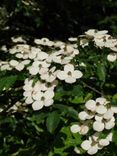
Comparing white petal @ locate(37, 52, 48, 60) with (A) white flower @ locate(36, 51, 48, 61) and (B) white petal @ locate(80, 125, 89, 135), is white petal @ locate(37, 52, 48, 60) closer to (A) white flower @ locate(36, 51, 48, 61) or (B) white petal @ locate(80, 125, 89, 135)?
(A) white flower @ locate(36, 51, 48, 61)

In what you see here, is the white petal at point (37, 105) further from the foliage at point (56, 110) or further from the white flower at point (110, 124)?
the white flower at point (110, 124)

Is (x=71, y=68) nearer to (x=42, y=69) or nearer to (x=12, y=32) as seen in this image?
(x=42, y=69)

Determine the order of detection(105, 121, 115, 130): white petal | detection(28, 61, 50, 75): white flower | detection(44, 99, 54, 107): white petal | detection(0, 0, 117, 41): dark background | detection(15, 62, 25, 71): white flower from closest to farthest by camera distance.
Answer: detection(105, 121, 115, 130): white petal < detection(44, 99, 54, 107): white petal < detection(28, 61, 50, 75): white flower < detection(15, 62, 25, 71): white flower < detection(0, 0, 117, 41): dark background

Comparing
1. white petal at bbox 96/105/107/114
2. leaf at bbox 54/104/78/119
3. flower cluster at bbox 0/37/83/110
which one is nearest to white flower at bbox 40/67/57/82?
flower cluster at bbox 0/37/83/110

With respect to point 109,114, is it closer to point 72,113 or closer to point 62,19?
point 72,113

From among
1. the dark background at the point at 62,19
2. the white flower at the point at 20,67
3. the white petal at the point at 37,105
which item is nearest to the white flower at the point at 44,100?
the white petal at the point at 37,105

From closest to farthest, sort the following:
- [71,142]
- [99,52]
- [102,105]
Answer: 1. [102,105]
2. [71,142]
3. [99,52]

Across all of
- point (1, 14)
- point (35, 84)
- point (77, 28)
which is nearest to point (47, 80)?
point (35, 84)
